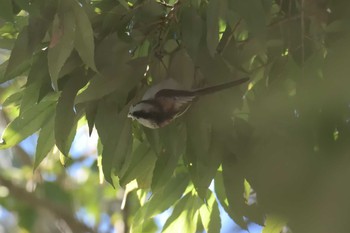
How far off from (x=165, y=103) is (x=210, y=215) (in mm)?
365

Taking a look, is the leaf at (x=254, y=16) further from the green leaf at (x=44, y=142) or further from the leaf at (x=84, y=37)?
the green leaf at (x=44, y=142)

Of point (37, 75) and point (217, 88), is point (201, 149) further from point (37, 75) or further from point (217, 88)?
point (37, 75)

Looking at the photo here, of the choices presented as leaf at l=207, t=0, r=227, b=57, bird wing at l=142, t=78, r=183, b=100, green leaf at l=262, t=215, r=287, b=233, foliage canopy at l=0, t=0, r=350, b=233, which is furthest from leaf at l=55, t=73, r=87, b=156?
green leaf at l=262, t=215, r=287, b=233

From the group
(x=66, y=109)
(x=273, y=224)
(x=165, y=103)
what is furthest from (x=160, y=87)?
(x=273, y=224)

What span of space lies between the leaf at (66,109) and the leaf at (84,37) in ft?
0.24

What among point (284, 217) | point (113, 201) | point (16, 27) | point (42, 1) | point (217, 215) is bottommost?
point (113, 201)

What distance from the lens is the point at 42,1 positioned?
1043 millimetres

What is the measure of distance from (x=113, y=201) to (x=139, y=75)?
1578 millimetres

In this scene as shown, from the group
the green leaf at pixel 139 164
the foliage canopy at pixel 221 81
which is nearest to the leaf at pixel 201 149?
the foliage canopy at pixel 221 81

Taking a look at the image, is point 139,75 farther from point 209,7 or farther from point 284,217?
point 284,217

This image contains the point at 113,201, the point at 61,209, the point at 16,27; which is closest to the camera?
the point at 16,27

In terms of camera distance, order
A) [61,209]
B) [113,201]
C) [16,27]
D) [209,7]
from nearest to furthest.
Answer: [209,7] → [16,27] → [61,209] → [113,201]

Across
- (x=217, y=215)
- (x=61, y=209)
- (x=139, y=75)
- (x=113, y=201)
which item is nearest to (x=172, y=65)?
(x=139, y=75)

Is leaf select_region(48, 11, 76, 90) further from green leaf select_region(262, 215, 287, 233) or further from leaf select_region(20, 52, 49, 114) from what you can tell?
green leaf select_region(262, 215, 287, 233)
